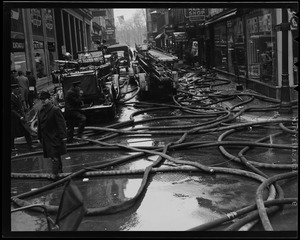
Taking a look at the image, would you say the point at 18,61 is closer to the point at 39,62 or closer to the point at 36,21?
the point at 39,62

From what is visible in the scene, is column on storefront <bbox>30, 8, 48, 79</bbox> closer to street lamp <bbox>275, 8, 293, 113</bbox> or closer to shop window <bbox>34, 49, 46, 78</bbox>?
shop window <bbox>34, 49, 46, 78</bbox>

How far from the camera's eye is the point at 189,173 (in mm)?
9453

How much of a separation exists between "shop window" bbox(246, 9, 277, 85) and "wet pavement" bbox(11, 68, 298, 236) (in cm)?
669

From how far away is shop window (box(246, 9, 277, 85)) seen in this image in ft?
61.7

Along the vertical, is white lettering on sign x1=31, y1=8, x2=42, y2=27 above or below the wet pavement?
above

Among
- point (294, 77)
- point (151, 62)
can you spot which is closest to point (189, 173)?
point (294, 77)

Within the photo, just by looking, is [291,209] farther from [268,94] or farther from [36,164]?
[268,94]

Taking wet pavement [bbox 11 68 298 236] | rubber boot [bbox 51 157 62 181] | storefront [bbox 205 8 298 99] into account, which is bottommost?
wet pavement [bbox 11 68 298 236]

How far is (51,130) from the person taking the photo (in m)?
9.12

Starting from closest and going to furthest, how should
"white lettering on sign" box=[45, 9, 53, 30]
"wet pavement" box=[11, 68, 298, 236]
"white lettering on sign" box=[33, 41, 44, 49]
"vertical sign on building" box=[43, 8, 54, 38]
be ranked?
"wet pavement" box=[11, 68, 298, 236]
"white lettering on sign" box=[33, 41, 44, 49]
"vertical sign on building" box=[43, 8, 54, 38]
"white lettering on sign" box=[45, 9, 53, 30]

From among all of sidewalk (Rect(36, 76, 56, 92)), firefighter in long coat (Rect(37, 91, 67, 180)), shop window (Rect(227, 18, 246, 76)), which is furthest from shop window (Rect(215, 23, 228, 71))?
firefighter in long coat (Rect(37, 91, 67, 180))

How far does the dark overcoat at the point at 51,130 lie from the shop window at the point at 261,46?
1184cm

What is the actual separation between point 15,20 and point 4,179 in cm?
1955

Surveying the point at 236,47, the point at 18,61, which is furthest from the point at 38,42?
the point at 236,47
